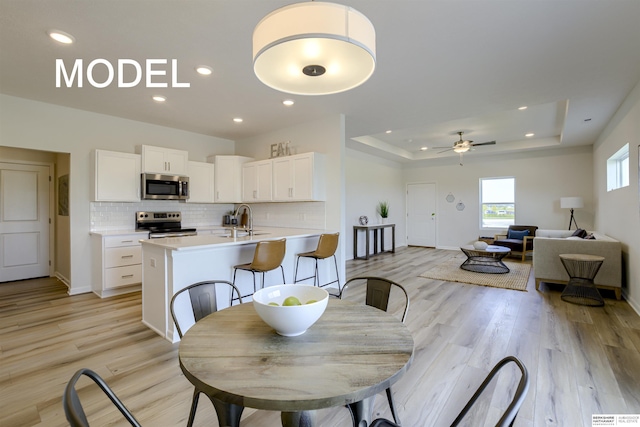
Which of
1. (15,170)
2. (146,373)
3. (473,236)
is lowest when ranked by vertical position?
(146,373)

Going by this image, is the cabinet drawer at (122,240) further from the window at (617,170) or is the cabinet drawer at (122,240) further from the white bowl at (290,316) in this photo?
the window at (617,170)

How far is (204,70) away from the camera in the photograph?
10.2 feet

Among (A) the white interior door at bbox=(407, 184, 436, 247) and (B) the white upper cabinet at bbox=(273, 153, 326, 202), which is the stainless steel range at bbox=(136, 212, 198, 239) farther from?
(A) the white interior door at bbox=(407, 184, 436, 247)

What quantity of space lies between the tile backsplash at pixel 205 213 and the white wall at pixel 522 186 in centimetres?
551

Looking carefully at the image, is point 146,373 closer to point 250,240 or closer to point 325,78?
point 250,240

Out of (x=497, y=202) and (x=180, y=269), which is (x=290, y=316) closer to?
(x=180, y=269)

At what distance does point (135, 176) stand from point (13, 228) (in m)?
2.49

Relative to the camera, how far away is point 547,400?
1972mm

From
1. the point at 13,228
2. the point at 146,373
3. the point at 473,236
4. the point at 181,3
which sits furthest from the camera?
the point at 473,236

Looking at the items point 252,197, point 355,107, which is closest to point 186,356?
point 355,107

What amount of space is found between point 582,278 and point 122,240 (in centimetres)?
642

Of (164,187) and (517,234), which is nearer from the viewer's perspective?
(164,187)
